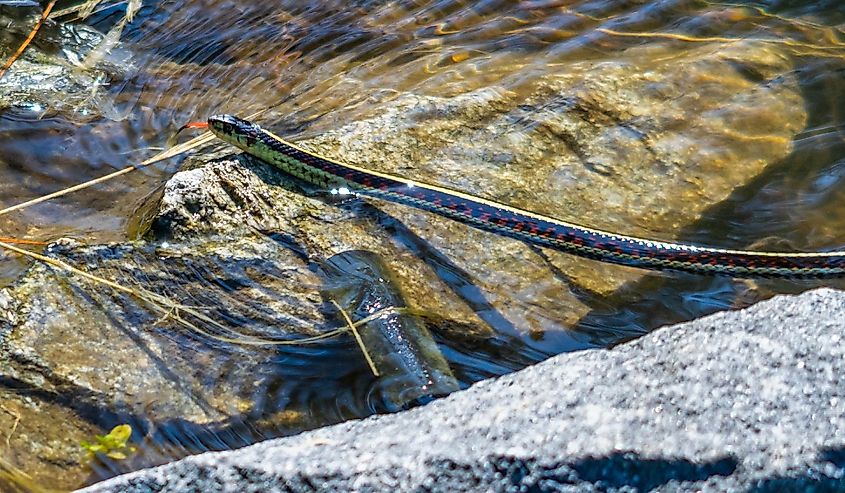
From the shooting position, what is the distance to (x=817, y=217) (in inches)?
165

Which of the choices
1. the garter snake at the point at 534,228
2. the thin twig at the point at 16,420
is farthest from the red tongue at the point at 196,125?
the thin twig at the point at 16,420

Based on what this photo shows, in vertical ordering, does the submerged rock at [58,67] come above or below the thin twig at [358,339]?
above

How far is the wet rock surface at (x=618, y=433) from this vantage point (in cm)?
185

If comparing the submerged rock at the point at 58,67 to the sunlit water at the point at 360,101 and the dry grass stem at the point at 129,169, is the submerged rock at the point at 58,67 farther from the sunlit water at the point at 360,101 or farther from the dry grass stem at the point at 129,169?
the dry grass stem at the point at 129,169

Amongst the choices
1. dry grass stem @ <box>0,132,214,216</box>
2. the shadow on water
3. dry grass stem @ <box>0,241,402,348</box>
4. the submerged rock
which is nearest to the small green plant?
dry grass stem @ <box>0,241,402,348</box>

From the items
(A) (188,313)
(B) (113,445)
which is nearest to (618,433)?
(B) (113,445)

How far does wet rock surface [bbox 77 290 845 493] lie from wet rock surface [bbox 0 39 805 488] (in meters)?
1.06

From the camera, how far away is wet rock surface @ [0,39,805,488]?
3180 millimetres

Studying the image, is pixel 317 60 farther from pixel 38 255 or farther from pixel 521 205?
pixel 38 255

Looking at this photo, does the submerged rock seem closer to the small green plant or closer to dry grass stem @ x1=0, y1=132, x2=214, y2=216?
dry grass stem @ x1=0, y1=132, x2=214, y2=216

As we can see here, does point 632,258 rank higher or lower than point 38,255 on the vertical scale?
lower

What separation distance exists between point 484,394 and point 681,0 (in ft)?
14.4

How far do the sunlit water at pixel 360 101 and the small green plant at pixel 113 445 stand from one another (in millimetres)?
75

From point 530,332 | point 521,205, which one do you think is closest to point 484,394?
point 530,332
